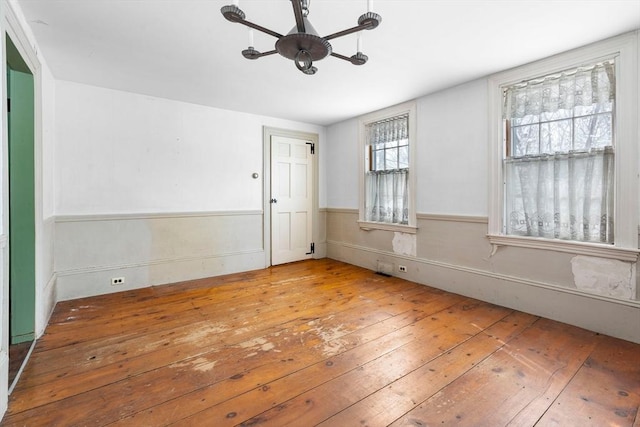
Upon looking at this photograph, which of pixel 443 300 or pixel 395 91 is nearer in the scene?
pixel 443 300

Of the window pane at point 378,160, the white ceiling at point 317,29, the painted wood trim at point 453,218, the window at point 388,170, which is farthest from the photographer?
the window pane at point 378,160

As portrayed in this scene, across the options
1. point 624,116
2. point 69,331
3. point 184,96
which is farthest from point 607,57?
point 69,331

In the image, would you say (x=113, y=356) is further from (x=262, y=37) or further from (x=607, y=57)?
(x=607, y=57)

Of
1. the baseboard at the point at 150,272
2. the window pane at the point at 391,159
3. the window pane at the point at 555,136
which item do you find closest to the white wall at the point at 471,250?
the window pane at the point at 391,159

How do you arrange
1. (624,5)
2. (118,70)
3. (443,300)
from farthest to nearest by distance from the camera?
(443,300) → (118,70) → (624,5)

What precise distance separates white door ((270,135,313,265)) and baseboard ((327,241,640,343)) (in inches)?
63.9

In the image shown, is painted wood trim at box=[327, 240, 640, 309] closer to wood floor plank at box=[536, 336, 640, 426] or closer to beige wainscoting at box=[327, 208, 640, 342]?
beige wainscoting at box=[327, 208, 640, 342]

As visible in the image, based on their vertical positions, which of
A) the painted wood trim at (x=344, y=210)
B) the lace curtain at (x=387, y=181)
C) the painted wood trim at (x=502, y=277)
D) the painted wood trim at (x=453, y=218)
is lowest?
the painted wood trim at (x=502, y=277)

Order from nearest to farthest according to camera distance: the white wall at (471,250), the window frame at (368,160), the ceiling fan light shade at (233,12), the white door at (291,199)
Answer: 1. the ceiling fan light shade at (233,12)
2. the white wall at (471,250)
3. the window frame at (368,160)
4. the white door at (291,199)

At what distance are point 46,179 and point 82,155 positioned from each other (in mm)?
636

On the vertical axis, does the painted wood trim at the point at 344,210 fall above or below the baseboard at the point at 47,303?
above

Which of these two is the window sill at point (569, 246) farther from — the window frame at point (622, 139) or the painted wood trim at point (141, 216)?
the painted wood trim at point (141, 216)

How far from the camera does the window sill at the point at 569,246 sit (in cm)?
229

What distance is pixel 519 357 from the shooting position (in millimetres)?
2057
